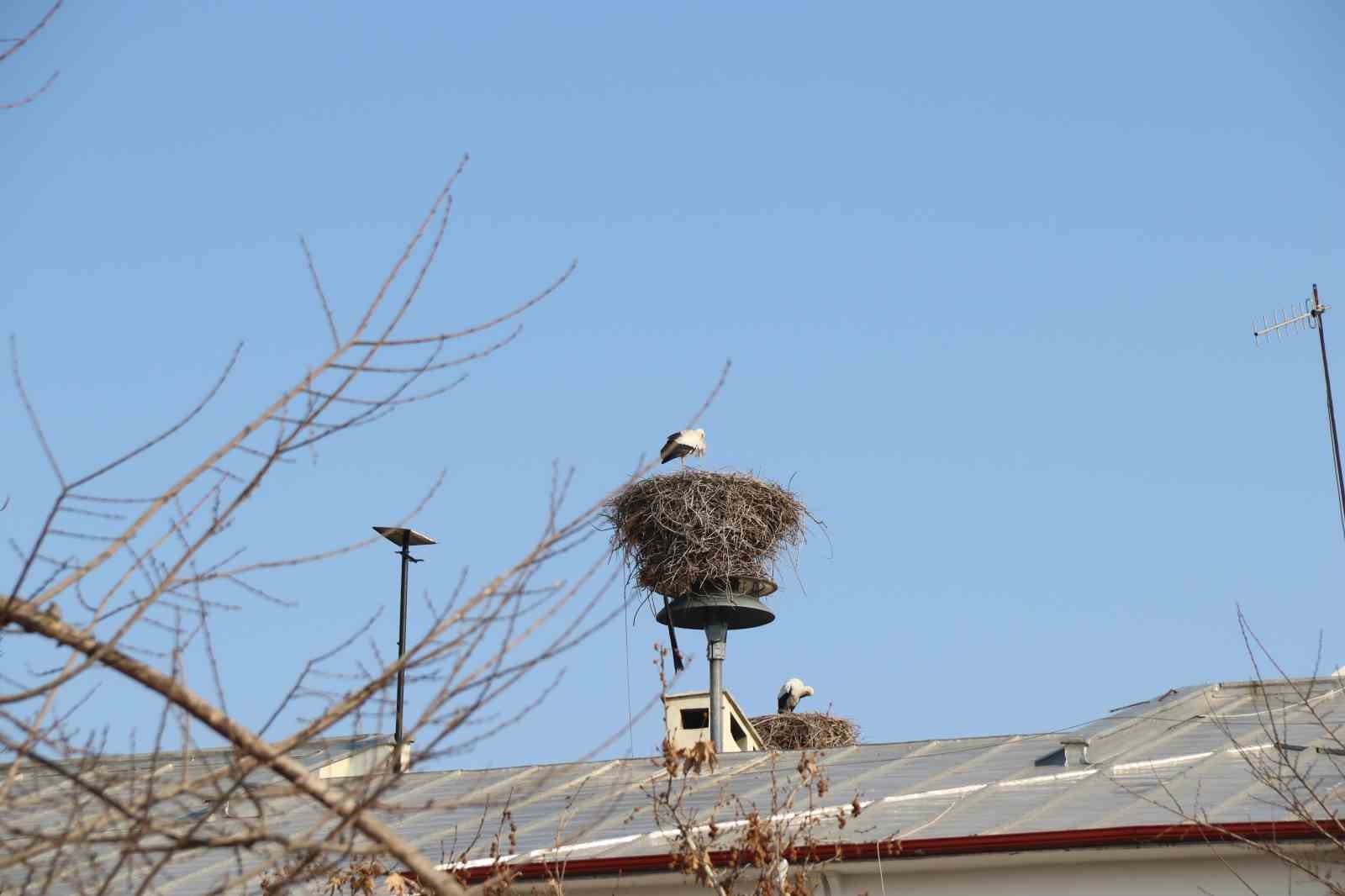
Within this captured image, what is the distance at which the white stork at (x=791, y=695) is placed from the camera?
748 inches

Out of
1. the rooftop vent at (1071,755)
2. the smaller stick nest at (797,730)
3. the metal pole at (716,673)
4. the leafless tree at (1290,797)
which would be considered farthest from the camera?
the smaller stick nest at (797,730)

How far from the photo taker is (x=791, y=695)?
749 inches

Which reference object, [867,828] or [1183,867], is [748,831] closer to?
[867,828]

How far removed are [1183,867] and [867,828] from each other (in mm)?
1501

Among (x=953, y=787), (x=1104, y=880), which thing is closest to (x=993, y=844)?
(x=1104, y=880)

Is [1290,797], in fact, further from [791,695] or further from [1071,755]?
[791,695]

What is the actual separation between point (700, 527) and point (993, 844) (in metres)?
7.75

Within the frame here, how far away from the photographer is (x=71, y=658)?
12.1ft

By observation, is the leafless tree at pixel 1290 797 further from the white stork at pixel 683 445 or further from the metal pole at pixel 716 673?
the white stork at pixel 683 445

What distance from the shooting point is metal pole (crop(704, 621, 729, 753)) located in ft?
43.5

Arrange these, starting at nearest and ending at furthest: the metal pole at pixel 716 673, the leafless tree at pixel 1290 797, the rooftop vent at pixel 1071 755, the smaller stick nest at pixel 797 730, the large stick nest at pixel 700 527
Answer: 1. the leafless tree at pixel 1290 797
2. the rooftop vent at pixel 1071 755
3. the metal pole at pixel 716 673
4. the large stick nest at pixel 700 527
5. the smaller stick nest at pixel 797 730

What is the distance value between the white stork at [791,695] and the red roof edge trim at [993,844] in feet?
35.6

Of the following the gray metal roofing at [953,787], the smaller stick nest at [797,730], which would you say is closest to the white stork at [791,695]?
the smaller stick nest at [797,730]


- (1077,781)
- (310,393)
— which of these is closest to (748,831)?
(1077,781)
